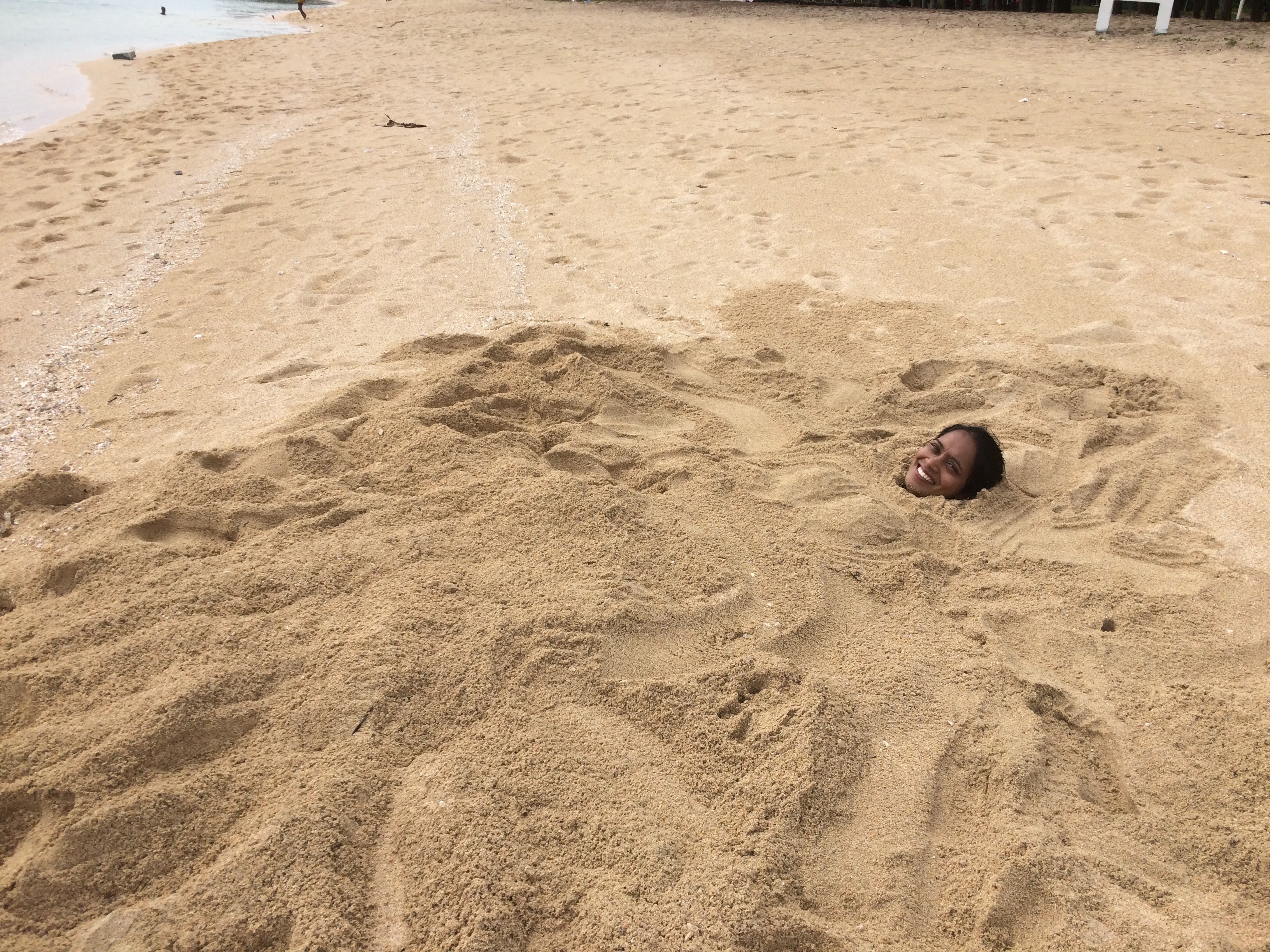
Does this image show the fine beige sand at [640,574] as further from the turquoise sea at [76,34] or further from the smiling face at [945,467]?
the turquoise sea at [76,34]

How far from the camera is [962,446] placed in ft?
9.12

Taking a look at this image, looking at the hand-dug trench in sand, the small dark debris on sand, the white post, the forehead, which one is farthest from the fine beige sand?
the white post

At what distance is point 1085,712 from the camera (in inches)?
78.8

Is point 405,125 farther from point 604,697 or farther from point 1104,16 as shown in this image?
point 1104,16

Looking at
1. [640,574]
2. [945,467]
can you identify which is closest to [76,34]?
[640,574]

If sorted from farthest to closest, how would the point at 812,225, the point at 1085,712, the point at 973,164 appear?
the point at 973,164
the point at 812,225
the point at 1085,712

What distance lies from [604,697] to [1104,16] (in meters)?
13.6

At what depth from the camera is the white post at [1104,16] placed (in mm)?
11484

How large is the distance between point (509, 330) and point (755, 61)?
27.3 feet

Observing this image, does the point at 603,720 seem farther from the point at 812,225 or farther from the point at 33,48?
the point at 33,48

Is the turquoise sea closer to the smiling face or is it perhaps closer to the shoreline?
the shoreline

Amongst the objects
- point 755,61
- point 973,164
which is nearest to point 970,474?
point 973,164

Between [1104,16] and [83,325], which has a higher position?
[1104,16]

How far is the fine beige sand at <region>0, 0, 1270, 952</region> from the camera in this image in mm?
1602
